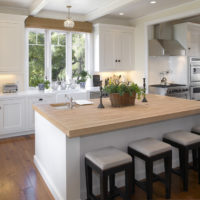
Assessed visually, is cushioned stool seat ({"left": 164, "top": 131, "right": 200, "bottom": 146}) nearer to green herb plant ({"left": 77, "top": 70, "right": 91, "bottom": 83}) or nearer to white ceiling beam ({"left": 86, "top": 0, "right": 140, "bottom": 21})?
white ceiling beam ({"left": 86, "top": 0, "right": 140, "bottom": 21})

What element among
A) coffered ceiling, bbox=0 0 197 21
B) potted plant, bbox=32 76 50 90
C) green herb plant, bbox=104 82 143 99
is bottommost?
green herb plant, bbox=104 82 143 99

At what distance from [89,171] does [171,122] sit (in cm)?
139

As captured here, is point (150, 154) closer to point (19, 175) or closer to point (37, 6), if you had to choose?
point (19, 175)

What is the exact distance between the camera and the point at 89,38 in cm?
596

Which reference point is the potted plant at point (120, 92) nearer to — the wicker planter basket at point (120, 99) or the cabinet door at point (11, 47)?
the wicker planter basket at point (120, 99)

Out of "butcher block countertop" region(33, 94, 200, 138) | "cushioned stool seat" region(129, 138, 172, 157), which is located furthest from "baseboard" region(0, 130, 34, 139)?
"cushioned stool seat" region(129, 138, 172, 157)

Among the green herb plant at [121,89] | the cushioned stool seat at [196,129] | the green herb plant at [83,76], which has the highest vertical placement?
the green herb plant at [83,76]

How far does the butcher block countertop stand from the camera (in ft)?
6.83

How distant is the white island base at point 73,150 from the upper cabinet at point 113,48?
3073 mm

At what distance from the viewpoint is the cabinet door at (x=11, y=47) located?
4.68 metres

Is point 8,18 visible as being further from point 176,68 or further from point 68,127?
point 176,68

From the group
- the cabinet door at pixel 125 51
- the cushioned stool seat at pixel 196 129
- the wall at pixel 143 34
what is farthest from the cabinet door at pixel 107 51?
the cushioned stool seat at pixel 196 129

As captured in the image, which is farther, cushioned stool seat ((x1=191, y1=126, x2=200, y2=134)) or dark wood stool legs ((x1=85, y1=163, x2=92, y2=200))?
cushioned stool seat ((x1=191, y1=126, x2=200, y2=134))

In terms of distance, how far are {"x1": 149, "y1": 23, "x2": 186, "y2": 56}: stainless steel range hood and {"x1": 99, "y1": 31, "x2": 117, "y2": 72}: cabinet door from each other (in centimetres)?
98
